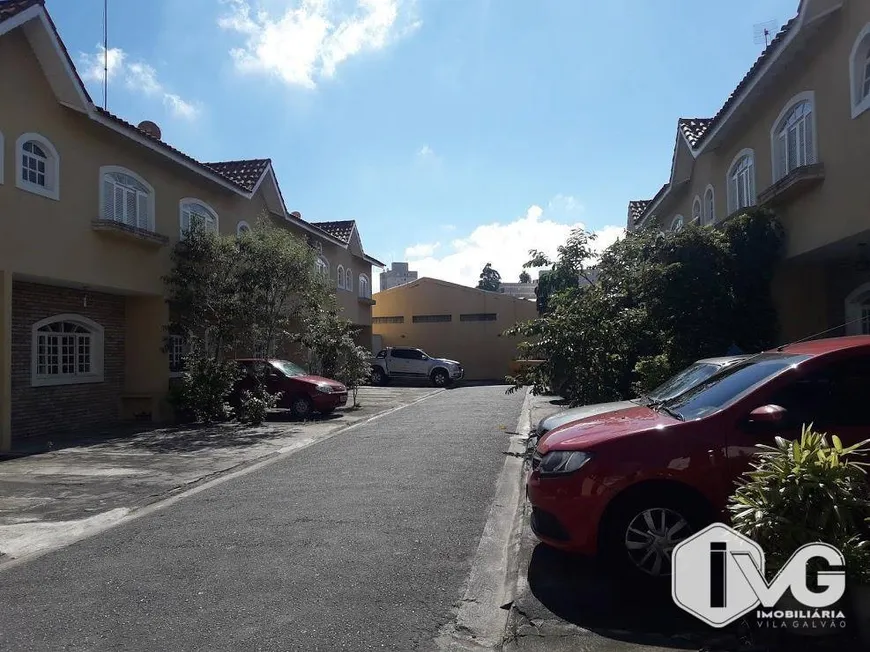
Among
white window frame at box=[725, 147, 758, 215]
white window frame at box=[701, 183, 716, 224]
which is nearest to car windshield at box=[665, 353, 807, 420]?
white window frame at box=[725, 147, 758, 215]

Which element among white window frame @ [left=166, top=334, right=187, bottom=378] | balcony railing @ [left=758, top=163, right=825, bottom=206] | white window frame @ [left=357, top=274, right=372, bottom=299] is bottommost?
white window frame @ [left=166, top=334, right=187, bottom=378]

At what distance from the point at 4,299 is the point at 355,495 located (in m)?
7.47

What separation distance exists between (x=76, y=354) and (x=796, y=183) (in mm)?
14171

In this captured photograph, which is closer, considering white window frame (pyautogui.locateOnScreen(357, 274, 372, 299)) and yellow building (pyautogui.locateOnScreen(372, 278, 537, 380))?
white window frame (pyautogui.locateOnScreen(357, 274, 372, 299))

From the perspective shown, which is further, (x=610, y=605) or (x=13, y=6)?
(x=13, y=6)

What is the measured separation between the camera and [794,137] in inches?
409

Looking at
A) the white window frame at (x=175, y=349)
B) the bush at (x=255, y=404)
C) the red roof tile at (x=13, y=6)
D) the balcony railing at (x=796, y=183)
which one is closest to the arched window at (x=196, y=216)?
the white window frame at (x=175, y=349)

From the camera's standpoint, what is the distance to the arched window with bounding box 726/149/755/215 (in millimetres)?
12305

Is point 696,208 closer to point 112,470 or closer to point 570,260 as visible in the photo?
point 570,260

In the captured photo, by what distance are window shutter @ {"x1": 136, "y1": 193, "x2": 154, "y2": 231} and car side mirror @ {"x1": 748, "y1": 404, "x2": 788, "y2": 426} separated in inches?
543

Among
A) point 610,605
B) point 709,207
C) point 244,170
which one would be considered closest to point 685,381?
point 610,605

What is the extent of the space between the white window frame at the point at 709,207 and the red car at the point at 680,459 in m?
10.5

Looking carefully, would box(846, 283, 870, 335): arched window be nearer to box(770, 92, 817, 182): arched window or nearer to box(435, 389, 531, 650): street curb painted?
box(770, 92, 817, 182): arched window

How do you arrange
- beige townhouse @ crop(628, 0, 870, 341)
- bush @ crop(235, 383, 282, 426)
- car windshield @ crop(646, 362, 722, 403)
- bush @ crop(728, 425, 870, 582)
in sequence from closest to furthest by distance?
bush @ crop(728, 425, 870, 582) → car windshield @ crop(646, 362, 722, 403) → beige townhouse @ crop(628, 0, 870, 341) → bush @ crop(235, 383, 282, 426)
